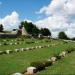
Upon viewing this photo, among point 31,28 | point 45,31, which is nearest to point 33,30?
point 31,28

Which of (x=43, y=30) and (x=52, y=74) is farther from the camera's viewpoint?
(x=43, y=30)

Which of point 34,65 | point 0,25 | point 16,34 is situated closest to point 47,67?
point 34,65

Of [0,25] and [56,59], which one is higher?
[0,25]

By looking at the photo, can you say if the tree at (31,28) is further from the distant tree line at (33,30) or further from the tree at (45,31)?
the tree at (45,31)

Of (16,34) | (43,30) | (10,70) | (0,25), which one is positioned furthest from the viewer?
(43,30)

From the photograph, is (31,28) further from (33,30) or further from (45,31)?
(45,31)

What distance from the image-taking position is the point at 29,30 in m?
185

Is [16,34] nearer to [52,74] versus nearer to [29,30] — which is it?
[29,30]

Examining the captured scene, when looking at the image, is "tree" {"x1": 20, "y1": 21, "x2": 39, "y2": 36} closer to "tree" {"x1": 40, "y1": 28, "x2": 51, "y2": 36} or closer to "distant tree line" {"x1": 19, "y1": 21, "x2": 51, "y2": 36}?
"distant tree line" {"x1": 19, "y1": 21, "x2": 51, "y2": 36}

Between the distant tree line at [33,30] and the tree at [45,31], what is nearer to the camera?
the distant tree line at [33,30]

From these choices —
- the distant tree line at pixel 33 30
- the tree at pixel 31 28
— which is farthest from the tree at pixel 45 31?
the tree at pixel 31 28

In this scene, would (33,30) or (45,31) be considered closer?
(33,30)

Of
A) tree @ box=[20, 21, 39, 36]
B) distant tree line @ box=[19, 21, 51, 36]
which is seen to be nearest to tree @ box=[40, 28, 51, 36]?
distant tree line @ box=[19, 21, 51, 36]

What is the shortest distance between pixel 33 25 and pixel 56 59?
510 feet
